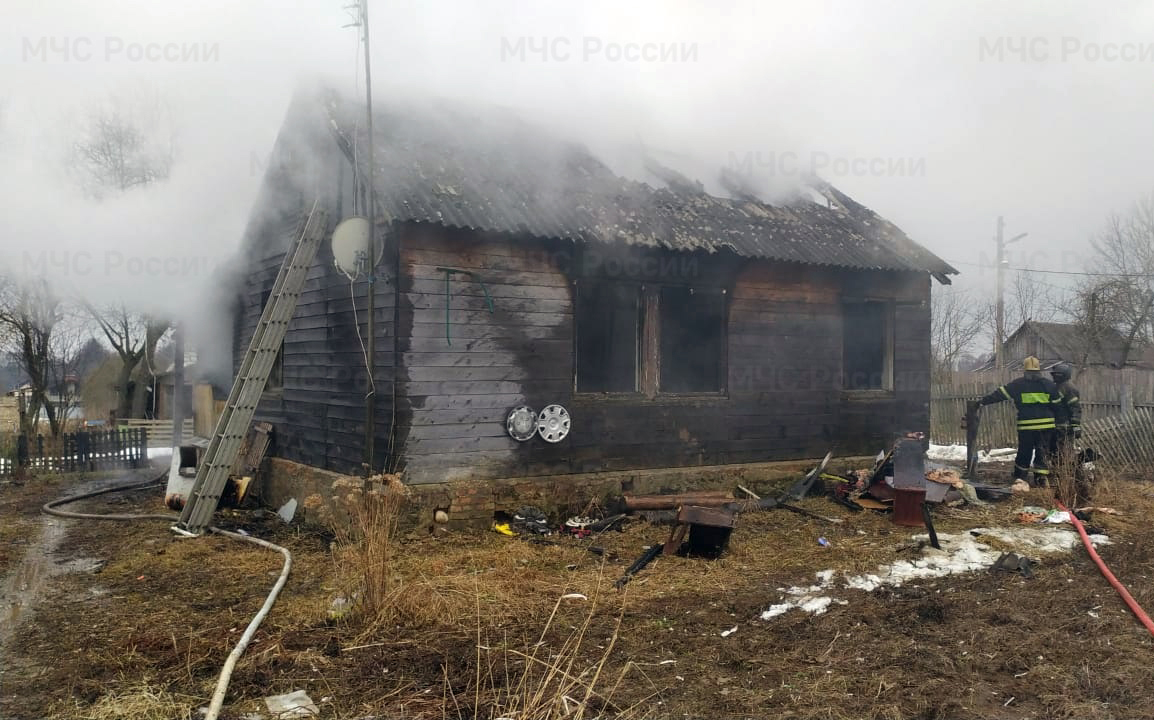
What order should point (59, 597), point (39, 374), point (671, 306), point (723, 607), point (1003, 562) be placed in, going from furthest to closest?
point (39, 374) < point (671, 306) < point (1003, 562) < point (59, 597) < point (723, 607)

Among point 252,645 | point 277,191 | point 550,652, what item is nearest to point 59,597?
point 252,645

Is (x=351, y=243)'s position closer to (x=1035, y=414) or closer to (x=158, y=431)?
(x=1035, y=414)

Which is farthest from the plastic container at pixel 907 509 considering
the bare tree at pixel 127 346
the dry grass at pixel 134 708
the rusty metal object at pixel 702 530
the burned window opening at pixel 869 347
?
the bare tree at pixel 127 346

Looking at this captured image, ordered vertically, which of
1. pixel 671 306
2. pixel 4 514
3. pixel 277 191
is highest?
pixel 277 191

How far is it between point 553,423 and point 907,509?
4.11 meters

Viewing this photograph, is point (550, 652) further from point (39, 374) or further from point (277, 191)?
point (39, 374)

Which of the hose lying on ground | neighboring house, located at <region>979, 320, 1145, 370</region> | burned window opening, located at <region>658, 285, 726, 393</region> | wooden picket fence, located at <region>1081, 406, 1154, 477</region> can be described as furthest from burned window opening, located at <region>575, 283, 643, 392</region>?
neighboring house, located at <region>979, 320, 1145, 370</region>

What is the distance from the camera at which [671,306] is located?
986 cm

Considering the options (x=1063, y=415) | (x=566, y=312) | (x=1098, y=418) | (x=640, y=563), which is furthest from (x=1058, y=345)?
(x=640, y=563)

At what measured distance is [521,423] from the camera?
27.7 ft

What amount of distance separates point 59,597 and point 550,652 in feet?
13.7

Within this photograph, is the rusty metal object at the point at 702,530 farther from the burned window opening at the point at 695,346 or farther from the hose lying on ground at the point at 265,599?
the hose lying on ground at the point at 265,599

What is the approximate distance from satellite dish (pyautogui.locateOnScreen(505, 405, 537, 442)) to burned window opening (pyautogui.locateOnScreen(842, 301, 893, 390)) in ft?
17.2

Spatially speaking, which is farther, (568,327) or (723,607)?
(568,327)
